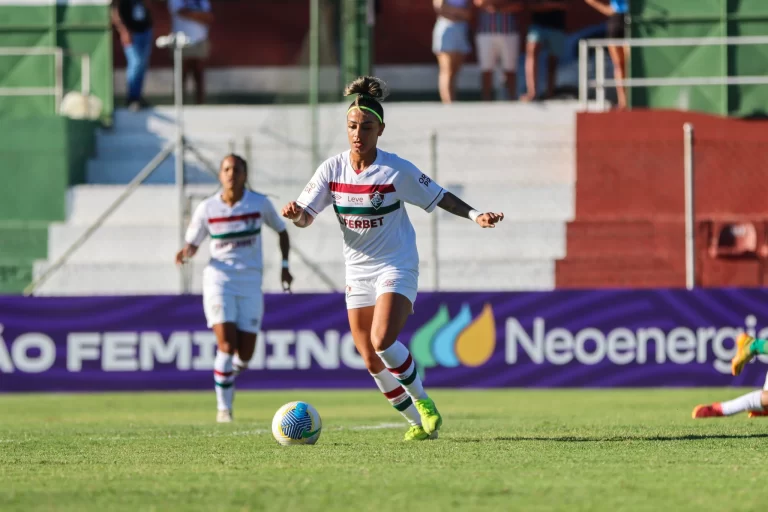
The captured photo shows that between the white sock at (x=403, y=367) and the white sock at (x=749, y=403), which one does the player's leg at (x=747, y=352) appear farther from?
the white sock at (x=403, y=367)

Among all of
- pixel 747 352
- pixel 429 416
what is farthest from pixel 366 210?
pixel 747 352

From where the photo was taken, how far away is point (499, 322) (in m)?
18.7

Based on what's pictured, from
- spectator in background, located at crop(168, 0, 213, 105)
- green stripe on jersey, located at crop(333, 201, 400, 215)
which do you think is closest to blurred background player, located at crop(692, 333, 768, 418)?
green stripe on jersey, located at crop(333, 201, 400, 215)

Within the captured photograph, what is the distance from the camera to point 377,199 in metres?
9.91

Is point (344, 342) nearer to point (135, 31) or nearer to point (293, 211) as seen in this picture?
point (135, 31)

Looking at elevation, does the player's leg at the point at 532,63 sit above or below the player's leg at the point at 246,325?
above

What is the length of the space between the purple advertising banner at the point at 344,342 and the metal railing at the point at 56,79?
23.1ft

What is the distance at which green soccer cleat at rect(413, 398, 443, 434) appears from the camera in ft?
32.8

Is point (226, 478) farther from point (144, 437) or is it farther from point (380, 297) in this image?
point (144, 437)

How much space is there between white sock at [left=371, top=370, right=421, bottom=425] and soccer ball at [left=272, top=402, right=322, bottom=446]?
2.01ft

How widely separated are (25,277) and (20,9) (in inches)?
270

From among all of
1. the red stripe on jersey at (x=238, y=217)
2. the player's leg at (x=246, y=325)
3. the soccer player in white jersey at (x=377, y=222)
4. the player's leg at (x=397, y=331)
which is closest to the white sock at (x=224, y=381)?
the player's leg at (x=246, y=325)

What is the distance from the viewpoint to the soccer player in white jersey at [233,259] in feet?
44.8

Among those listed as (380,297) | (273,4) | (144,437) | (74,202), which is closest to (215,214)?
(144,437)
